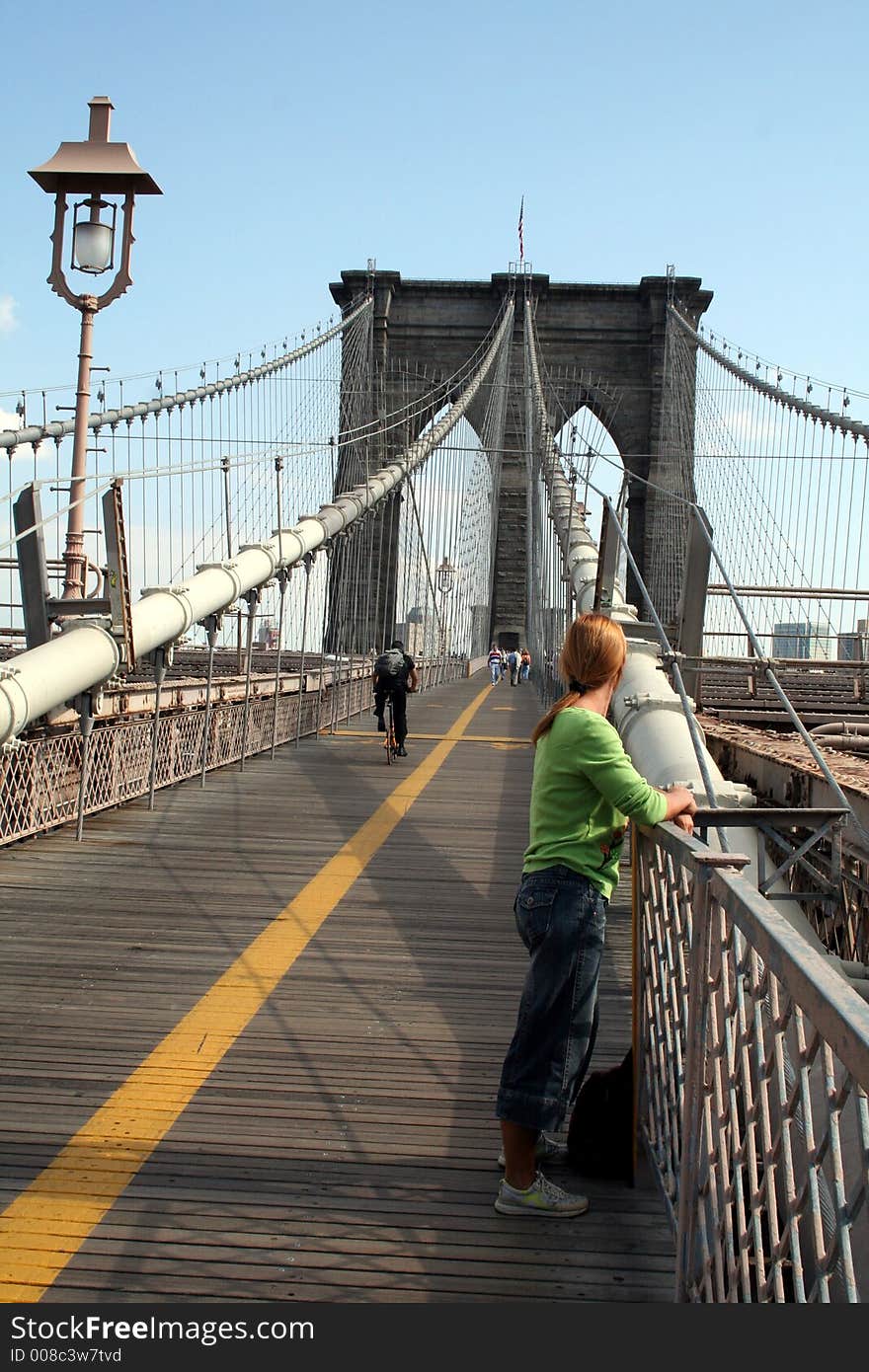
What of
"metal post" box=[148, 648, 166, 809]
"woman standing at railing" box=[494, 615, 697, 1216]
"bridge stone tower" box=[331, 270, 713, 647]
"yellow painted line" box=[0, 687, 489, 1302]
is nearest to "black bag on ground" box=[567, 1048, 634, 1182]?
"woman standing at railing" box=[494, 615, 697, 1216]

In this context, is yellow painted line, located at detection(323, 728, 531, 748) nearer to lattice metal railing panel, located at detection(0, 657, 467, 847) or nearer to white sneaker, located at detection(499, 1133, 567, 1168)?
lattice metal railing panel, located at detection(0, 657, 467, 847)

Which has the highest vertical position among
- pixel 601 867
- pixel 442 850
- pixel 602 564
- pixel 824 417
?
pixel 824 417

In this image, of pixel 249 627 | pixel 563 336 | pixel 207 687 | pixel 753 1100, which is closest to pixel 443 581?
pixel 563 336

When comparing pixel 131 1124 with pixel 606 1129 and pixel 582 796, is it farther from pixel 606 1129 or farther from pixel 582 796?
pixel 582 796

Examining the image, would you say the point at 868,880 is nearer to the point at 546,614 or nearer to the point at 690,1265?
the point at 690,1265

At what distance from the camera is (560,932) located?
257cm

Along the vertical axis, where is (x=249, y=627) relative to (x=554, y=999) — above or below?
above

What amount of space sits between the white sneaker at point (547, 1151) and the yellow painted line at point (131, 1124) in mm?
797

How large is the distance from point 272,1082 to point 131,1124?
42cm

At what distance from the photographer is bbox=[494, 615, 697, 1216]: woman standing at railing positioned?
2.56 m

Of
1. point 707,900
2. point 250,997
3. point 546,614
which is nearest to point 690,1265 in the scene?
point 707,900

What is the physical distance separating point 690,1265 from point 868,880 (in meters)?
3.82

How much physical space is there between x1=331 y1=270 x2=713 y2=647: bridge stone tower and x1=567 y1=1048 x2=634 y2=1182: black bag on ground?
45.2 metres

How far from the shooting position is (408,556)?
1088 inches
